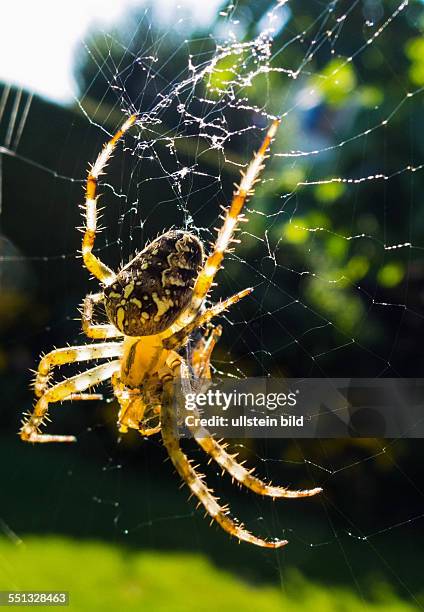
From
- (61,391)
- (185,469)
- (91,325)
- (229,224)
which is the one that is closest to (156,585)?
(61,391)

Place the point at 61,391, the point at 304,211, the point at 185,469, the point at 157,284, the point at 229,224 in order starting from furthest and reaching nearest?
1. the point at 304,211
2. the point at 61,391
3. the point at 185,469
4. the point at 157,284
5. the point at 229,224

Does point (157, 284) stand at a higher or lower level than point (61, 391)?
higher

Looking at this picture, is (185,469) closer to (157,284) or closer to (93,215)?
(157,284)

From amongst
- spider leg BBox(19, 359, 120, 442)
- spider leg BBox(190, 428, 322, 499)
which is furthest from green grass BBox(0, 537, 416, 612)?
spider leg BBox(190, 428, 322, 499)

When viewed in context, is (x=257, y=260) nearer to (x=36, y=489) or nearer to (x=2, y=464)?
(x=36, y=489)

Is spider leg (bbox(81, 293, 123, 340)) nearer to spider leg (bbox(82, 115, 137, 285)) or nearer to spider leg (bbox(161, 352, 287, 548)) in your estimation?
spider leg (bbox(82, 115, 137, 285))

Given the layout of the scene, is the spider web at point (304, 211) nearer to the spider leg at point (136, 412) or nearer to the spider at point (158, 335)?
the spider at point (158, 335)

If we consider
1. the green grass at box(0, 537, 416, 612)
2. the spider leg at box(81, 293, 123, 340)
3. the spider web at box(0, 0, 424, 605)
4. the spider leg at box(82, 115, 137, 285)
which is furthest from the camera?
the green grass at box(0, 537, 416, 612)
